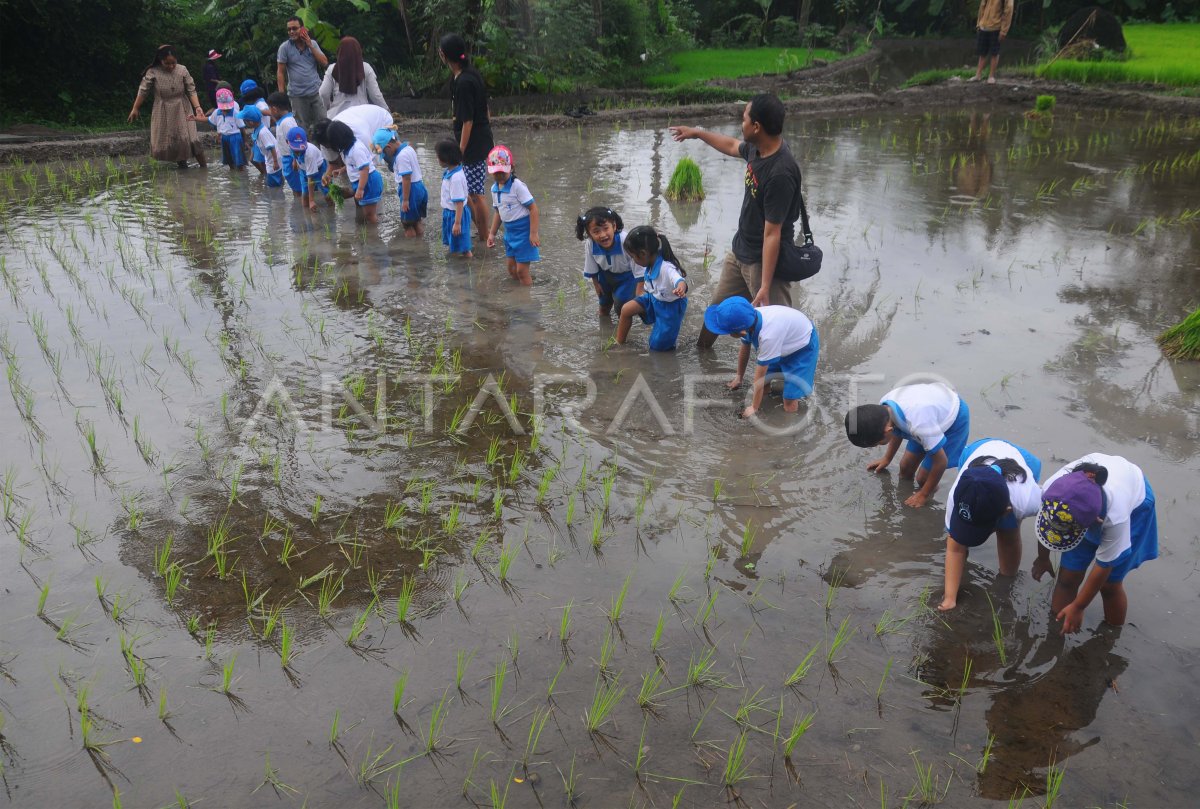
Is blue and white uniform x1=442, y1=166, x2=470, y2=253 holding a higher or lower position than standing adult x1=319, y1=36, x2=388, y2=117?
lower

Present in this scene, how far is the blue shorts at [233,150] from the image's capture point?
959 centimetres

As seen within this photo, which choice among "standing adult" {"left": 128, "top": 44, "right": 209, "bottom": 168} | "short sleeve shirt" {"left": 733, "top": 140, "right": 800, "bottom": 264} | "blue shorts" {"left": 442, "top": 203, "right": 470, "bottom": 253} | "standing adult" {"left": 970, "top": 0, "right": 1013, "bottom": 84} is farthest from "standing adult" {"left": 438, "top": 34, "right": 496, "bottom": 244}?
"standing adult" {"left": 970, "top": 0, "right": 1013, "bottom": 84}

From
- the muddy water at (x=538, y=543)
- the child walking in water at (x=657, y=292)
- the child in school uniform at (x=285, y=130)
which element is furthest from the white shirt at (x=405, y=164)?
the child walking in water at (x=657, y=292)

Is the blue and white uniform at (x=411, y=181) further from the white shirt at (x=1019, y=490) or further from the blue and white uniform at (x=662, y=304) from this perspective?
the white shirt at (x=1019, y=490)

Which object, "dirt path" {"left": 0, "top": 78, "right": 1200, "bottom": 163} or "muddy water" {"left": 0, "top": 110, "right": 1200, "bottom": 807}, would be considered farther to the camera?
→ "dirt path" {"left": 0, "top": 78, "right": 1200, "bottom": 163}

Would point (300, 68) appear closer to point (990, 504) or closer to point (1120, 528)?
point (990, 504)

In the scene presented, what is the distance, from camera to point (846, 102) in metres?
12.9

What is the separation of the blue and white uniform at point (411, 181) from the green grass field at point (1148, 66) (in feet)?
33.7

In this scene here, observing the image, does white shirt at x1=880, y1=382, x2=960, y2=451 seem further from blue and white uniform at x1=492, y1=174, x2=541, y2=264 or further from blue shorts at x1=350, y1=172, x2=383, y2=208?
blue shorts at x1=350, y1=172, x2=383, y2=208

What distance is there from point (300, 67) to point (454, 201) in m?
2.95

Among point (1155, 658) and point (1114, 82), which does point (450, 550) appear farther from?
point (1114, 82)

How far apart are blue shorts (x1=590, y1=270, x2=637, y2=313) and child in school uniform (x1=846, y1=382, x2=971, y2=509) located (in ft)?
6.71

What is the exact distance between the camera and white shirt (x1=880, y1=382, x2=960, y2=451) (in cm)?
367

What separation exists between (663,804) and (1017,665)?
135cm
